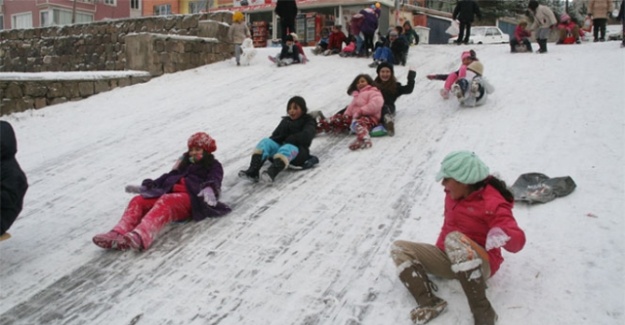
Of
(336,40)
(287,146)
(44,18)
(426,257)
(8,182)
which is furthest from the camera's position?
(44,18)

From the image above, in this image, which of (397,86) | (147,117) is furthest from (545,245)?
(147,117)

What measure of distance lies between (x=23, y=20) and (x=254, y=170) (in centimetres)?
3562

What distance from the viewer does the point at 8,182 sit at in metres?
3.24

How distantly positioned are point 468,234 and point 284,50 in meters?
9.75

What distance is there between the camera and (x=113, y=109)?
856cm

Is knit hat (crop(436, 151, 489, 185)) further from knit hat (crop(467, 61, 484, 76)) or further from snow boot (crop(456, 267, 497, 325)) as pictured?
knit hat (crop(467, 61, 484, 76))

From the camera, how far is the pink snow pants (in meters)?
3.56

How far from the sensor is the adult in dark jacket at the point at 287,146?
4848mm

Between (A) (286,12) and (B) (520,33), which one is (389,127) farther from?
(A) (286,12)

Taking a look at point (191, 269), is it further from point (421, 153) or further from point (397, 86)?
point (397, 86)

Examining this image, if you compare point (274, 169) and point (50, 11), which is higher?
point (50, 11)

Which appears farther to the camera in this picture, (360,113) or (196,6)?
(196,6)

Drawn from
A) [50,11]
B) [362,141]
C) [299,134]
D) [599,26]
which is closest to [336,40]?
[599,26]

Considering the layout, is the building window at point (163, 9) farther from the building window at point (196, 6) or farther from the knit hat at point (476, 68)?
the knit hat at point (476, 68)
